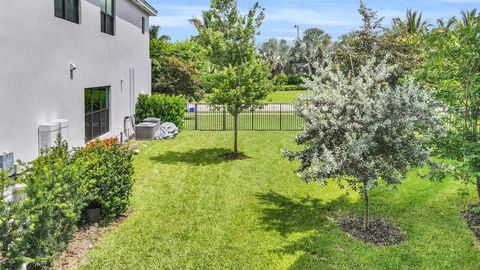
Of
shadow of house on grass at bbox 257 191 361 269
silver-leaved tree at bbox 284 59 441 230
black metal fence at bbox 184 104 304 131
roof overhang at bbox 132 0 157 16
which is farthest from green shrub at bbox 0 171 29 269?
black metal fence at bbox 184 104 304 131

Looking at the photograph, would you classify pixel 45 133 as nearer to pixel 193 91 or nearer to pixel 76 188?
pixel 76 188

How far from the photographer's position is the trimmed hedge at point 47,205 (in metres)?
4.74

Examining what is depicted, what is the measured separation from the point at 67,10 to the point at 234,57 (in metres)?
5.52

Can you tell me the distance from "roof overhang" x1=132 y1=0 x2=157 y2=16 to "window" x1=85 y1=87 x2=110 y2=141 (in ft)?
17.6

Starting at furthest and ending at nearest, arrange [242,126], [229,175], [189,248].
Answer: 1. [242,126]
2. [229,175]
3. [189,248]

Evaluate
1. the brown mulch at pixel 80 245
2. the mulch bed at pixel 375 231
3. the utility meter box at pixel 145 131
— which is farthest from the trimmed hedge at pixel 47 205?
the utility meter box at pixel 145 131

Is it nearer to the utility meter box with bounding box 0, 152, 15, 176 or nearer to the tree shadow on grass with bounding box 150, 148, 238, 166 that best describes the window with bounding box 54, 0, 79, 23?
the utility meter box with bounding box 0, 152, 15, 176

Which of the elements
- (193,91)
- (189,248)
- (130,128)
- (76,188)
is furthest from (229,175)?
(193,91)

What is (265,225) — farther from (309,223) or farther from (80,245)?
(80,245)

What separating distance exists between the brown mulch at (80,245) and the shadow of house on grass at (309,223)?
3067 millimetres

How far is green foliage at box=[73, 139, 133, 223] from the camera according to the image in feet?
22.5

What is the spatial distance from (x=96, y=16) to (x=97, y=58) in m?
1.33

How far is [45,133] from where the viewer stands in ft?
28.7

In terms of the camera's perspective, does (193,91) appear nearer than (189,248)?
No
